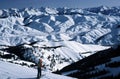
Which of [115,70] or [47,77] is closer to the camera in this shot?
[47,77]

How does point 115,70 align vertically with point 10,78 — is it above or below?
above

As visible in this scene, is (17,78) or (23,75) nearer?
(17,78)

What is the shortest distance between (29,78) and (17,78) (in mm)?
1141

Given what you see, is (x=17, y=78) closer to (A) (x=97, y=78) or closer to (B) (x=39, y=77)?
(B) (x=39, y=77)

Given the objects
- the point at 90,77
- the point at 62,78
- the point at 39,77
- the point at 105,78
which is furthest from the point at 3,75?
the point at 90,77

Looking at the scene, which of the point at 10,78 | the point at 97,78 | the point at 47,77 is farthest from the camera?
the point at 97,78

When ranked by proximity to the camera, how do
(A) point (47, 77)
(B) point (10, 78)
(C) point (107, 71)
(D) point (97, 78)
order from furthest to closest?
(C) point (107, 71) → (D) point (97, 78) → (A) point (47, 77) → (B) point (10, 78)

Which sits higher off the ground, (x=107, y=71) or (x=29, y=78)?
(x=107, y=71)

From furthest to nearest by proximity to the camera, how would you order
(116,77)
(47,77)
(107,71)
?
(107,71) < (116,77) < (47,77)

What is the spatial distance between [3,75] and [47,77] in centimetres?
397

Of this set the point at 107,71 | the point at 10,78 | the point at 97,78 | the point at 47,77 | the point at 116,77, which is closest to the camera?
the point at 10,78

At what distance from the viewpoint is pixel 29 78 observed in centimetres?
2558

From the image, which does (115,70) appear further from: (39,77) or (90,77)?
(39,77)

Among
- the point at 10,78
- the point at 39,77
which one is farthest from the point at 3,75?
the point at 39,77
